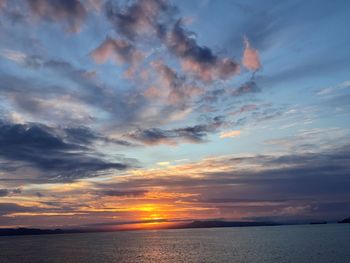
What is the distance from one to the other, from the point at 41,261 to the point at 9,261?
15348 millimetres

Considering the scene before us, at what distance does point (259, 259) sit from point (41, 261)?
77.9 m

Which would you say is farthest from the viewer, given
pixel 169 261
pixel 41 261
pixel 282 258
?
pixel 41 261

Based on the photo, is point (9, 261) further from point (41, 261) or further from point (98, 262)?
point (98, 262)

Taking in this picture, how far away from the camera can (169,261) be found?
127 m

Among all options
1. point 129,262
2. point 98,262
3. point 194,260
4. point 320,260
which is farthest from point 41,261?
point 320,260

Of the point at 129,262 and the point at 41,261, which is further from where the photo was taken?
the point at 41,261

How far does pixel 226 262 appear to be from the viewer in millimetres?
115875

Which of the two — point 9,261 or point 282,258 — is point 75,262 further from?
point 282,258

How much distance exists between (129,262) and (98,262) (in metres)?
10.6

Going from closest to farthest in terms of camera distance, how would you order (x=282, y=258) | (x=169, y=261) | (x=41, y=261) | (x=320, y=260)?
(x=320, y=260) < (x=282, y=258) < (x=169, y=261) < (x=41, y=261)

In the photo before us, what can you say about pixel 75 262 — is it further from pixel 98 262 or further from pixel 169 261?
pixel 169 261

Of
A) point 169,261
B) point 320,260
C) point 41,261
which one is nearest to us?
→ point 320,260

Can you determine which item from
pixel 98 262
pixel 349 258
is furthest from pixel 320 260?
pixel 98 262

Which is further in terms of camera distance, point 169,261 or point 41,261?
point 41,261
